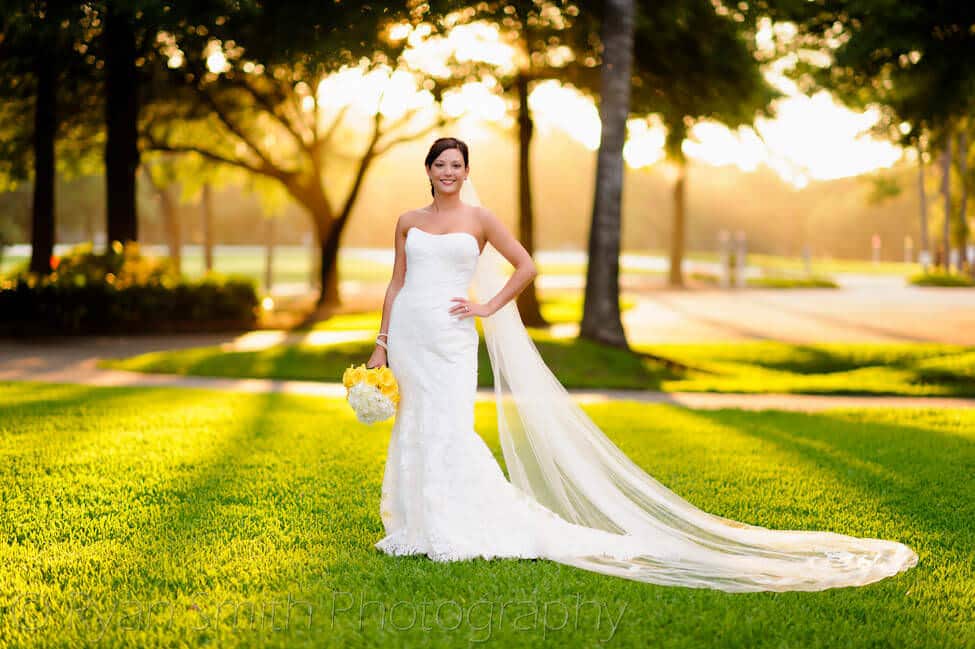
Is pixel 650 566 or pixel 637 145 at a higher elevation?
pixel 637 145

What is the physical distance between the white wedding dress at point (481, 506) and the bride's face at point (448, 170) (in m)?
0.29

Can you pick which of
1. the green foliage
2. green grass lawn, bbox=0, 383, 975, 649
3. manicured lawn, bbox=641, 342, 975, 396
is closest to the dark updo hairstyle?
green grass lawn, bbox=0, 383, 975, 649

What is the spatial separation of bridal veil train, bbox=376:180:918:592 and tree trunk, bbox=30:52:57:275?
18.4m

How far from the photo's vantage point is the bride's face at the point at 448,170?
18.7 ft

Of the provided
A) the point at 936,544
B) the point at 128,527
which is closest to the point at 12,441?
the point at 128,527

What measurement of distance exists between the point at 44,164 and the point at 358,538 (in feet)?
61.6

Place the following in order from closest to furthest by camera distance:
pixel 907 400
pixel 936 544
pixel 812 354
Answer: pixel 936 544 → pixel 907 400 → pixel 812 354

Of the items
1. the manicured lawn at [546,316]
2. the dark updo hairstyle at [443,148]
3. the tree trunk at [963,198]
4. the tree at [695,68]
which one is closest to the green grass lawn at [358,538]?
the dark updo hairstyle at [443,148]

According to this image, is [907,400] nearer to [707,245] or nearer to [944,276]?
[944,276]

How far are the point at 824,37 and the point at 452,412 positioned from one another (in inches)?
609

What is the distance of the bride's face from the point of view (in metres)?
5.69

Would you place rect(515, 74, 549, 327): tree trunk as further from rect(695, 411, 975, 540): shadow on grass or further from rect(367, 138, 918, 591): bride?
rect(367, 138, 918, 591): bride

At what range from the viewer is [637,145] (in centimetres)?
2419

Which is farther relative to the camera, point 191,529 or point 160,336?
point 160,336
